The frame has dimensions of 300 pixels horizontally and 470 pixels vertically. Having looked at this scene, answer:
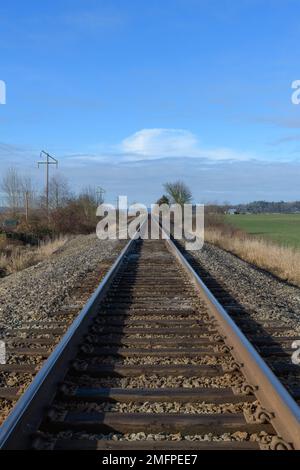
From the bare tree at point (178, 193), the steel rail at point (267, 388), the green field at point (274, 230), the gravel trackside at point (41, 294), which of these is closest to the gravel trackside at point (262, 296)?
the steel rail at point (267, 388)

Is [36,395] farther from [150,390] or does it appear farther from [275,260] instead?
[275,260]

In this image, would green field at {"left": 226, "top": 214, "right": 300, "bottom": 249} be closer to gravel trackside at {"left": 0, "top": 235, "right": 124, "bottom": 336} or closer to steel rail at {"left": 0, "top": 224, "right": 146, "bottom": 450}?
gravel trackside at {"left": 0, "top": 235, "right": 124, "bottom": 336}

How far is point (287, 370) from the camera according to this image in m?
4.60

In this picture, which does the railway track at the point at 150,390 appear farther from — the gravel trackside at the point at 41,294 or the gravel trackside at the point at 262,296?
the gravel trackside at the point at 262,296

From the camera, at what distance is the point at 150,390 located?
13.2 feet

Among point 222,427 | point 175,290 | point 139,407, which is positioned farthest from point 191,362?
point 175,290

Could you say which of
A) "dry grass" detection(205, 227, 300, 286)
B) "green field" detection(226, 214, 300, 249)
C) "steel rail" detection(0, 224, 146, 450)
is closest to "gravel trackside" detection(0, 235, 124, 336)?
"steel rail" detection(0, 224, 146, 450)

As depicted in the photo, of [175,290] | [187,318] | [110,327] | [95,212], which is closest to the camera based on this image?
[110,327]

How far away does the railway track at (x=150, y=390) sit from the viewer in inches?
126

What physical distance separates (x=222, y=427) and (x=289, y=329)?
9.98 feet

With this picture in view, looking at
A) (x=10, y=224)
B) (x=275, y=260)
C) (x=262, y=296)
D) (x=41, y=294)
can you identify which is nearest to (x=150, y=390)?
(x=41, y=294)

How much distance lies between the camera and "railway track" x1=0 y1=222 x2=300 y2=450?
3.21 metres

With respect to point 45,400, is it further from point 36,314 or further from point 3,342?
point 36,314

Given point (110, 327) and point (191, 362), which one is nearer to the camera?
point (191, 362)
